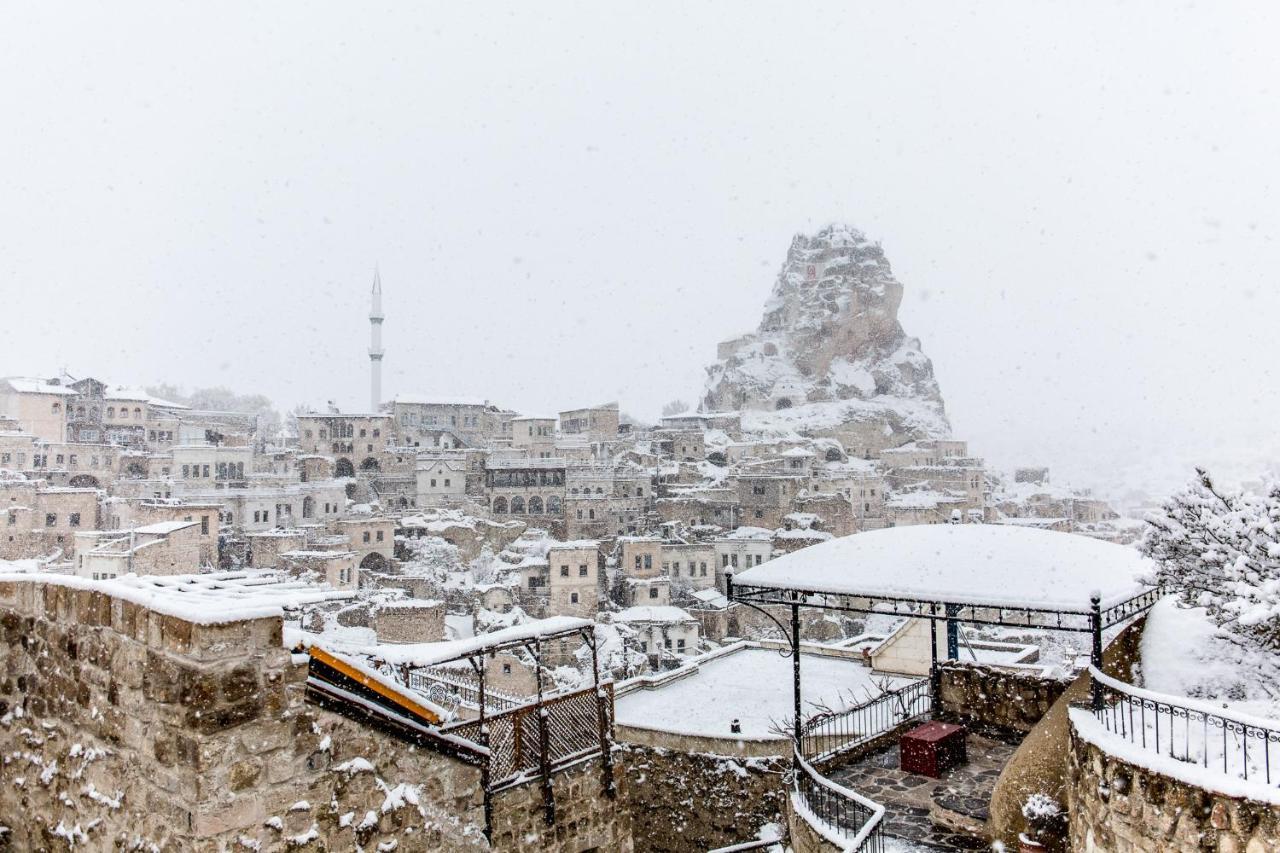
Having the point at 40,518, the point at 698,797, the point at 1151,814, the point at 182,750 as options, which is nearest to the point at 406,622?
the point at 40,518

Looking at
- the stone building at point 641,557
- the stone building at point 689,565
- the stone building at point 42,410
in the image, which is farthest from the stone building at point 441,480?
the stone building at point 42,410

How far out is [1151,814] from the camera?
18.2 feet

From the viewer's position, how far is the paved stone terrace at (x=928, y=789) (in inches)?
313

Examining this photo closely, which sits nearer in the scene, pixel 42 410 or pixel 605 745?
pixel 605 745

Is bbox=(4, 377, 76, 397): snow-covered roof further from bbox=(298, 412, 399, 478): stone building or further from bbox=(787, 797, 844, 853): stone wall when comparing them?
bbox=(787, 797, 844, 853): stone wall

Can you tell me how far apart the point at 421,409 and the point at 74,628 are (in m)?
66.1

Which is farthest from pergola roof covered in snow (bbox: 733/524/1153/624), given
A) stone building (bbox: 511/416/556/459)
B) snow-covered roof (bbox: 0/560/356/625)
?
stone building (bbox: 511/416/556/459)

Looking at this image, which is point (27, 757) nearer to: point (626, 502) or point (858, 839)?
point (858, 839)

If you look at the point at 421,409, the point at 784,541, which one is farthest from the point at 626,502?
the point at 421,409

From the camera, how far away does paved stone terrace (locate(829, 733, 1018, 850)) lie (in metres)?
7.96

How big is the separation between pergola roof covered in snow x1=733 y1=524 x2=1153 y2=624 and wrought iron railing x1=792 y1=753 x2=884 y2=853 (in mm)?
1987

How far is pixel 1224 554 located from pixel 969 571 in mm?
2732

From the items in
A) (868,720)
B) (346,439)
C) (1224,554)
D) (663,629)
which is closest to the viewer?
(1224,554)

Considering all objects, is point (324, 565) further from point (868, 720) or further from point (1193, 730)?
point (1193, 730)
